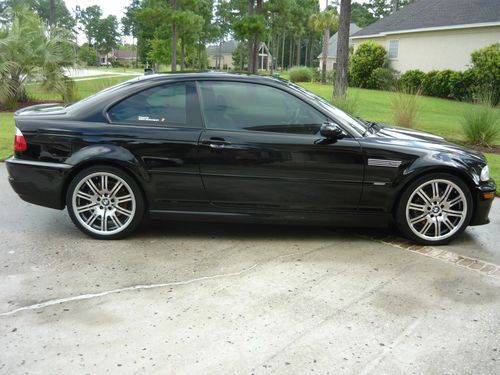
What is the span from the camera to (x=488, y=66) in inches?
894

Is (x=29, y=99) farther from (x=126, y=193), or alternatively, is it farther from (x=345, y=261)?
(x=345, y=261)

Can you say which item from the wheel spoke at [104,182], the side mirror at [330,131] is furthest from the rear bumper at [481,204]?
the wheel spoke at [104,182]

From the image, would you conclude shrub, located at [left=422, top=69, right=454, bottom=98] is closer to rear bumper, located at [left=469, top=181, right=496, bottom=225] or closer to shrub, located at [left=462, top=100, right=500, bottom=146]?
shrub, located at [left=462, top=100, right=500, bottom=146]

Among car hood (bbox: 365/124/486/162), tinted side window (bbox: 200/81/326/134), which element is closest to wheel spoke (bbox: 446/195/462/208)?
car hood (bbox: 365/124/486/162)

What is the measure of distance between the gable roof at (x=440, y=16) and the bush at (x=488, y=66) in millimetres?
2686

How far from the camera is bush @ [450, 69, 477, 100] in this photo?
23.9 metres

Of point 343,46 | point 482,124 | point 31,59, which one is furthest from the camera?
point 343,46

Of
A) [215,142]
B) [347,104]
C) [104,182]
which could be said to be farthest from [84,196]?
[347,104]

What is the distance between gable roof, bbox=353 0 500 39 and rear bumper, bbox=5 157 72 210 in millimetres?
25907

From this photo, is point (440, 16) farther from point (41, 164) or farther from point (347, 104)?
point (41, 164)

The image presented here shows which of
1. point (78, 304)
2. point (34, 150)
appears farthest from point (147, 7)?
point (78, 304)

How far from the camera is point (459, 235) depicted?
4973 mm

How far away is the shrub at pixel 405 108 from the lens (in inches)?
454

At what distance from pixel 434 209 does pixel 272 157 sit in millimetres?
1665
